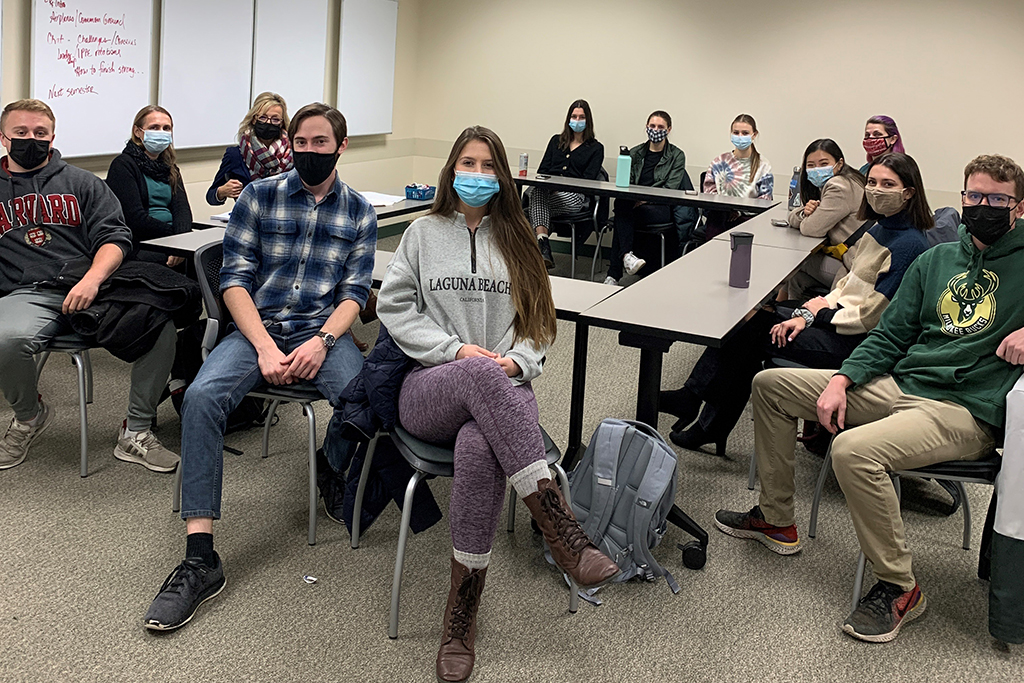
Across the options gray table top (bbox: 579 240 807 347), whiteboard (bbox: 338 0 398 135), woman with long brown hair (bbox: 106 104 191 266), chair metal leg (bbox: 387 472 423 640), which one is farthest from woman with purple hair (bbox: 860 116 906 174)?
whiteboard (bbox: 338 0 398 135)

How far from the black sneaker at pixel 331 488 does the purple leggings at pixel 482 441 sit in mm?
717

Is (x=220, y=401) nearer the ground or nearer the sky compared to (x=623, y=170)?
nearer the ground

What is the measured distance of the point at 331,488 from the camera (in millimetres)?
2688

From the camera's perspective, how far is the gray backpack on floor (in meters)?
2.39

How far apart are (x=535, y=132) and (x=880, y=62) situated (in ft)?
8.66

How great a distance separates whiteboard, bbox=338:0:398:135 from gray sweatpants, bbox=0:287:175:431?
4.30 m

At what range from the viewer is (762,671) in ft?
6.80

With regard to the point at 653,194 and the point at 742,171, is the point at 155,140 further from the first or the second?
the point at 742,171

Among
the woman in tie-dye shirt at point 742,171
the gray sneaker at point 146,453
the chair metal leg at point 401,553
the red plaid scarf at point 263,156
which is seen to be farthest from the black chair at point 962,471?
the woman in tie-dye shirt at point 742,171

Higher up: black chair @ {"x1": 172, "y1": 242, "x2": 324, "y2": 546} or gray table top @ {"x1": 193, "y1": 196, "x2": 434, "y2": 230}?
gray table top @ {"x1": 193, "y1": 196, "x2": 434, "y2": 230}

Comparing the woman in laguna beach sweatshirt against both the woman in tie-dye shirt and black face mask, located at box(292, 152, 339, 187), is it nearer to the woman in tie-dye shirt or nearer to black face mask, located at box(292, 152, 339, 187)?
black face mask, located at box(292, 152, 339, 187)

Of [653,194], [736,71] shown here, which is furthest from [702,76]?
[653,194]

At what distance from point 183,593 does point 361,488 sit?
20.2 inches

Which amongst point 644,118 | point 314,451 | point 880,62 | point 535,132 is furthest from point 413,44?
point 314,451
